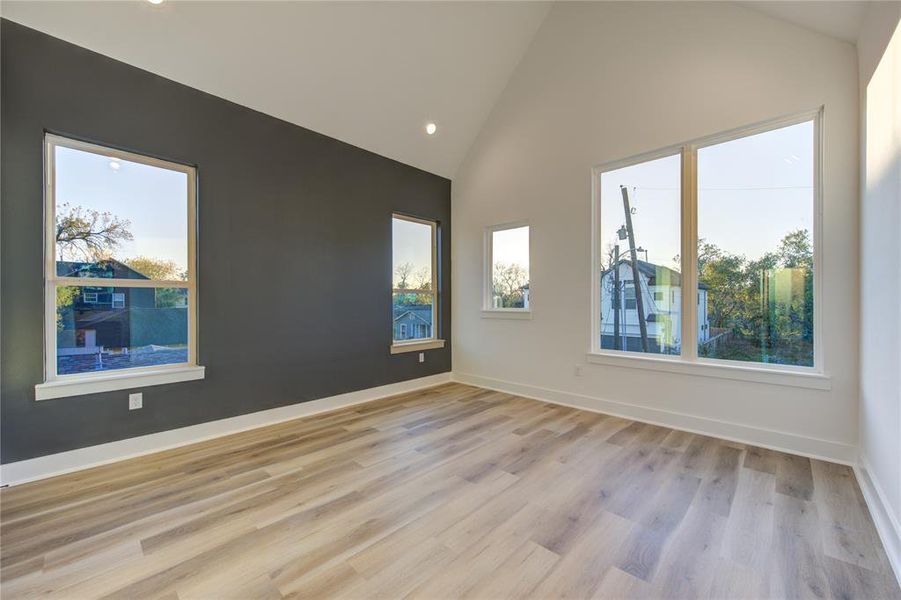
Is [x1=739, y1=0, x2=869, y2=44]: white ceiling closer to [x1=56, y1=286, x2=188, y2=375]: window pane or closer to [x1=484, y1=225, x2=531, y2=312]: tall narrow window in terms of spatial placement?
[x1=484, y1=225, x2=531, y2=312]: tall narrow window

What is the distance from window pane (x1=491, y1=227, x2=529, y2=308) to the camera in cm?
479

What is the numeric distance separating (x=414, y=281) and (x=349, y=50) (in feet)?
8.75

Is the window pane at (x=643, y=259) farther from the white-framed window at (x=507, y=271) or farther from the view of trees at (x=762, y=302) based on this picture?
the white-framed window at (x=507, y=271)

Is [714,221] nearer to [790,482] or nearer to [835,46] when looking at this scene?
[835,46]

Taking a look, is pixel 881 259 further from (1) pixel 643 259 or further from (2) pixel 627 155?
(2) pixel 627 155

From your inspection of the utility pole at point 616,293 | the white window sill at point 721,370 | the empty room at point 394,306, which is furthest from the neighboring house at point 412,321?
the utility pole at point 616,293

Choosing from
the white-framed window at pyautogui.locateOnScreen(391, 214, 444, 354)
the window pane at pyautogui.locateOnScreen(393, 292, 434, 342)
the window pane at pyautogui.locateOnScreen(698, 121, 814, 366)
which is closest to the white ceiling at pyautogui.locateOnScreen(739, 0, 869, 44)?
the window pane at pyautogui.locateOnScreen(698, 121, 814, 366)

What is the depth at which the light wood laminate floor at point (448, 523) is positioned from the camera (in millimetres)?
1611

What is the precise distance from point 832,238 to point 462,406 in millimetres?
3432

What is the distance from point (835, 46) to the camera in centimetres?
273

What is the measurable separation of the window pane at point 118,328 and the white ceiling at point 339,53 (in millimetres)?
1763

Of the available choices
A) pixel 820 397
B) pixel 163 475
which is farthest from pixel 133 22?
pixel 820 397

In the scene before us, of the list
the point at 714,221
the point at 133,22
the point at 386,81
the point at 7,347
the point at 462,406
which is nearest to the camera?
the point at 7,347

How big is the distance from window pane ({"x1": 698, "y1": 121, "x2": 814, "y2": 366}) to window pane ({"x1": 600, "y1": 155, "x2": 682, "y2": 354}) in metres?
0.23
